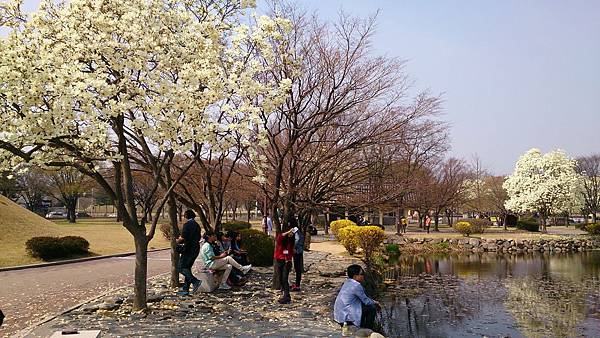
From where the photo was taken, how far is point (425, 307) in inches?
507

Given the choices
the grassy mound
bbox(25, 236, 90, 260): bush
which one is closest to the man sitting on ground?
the grassy mound

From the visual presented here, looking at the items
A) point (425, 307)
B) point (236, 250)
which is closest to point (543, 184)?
point (425, 307)

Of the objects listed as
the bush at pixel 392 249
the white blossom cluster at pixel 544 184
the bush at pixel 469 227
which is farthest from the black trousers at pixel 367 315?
the white blossom cluster at pixel 544 184

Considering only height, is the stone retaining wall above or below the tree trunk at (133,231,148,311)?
below

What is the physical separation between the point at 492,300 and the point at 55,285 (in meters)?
11.0

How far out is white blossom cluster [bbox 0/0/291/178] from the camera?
23.4 ft

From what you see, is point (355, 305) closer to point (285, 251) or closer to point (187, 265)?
point (285, 251)

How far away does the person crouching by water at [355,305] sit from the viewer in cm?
725

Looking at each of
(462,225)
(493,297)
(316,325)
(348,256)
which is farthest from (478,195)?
(316,325)

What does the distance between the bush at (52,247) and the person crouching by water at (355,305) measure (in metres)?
12.9

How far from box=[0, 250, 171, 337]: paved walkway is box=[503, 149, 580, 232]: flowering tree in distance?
1266 inches

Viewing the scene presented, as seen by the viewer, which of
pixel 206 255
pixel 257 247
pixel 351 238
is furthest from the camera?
pixel 351 238

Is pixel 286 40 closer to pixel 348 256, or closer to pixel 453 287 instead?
pixel 453 287

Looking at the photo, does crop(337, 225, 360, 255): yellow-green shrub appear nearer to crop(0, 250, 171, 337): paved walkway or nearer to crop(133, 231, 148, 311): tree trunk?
crop(0, 250, 171, 337): paved walkway
